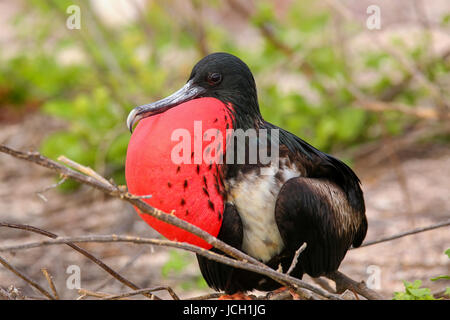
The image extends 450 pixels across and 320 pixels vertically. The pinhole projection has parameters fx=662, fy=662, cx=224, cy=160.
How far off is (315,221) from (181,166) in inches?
15.9

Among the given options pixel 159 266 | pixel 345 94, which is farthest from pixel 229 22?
pixel 159 266

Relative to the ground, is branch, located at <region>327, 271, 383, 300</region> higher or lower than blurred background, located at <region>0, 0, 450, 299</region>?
lower

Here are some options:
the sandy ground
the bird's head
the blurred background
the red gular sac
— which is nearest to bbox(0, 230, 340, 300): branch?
the red gular sac

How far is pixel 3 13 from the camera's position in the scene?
988 cm

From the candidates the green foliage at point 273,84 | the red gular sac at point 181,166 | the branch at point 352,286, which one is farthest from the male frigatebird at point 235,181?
the green foliage at point 273,84

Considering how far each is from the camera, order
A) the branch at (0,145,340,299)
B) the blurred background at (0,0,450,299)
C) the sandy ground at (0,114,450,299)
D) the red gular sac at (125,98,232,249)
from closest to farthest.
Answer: the branch at (0,145,340,299) < the red gular sac at (125,98,232,249) < the sandy ground at (0,114,450,299) < the blurred background at (0,0,450,299)

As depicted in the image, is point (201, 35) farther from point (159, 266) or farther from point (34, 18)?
point (34, 18)

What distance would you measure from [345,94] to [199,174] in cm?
288

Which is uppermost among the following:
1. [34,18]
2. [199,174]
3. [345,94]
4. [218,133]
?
[34,18]

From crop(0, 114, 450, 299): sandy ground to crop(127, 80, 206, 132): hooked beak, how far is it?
94cm

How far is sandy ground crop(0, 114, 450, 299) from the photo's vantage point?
9.88ft

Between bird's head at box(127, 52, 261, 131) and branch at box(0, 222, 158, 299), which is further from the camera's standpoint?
bird's head at box(127, 52, 261, 131)

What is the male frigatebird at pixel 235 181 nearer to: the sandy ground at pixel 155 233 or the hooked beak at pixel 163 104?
the hooked beak at pixel 163 104

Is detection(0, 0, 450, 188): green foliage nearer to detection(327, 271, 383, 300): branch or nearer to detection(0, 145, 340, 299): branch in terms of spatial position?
detection(327, 271, 383, 300): branch
